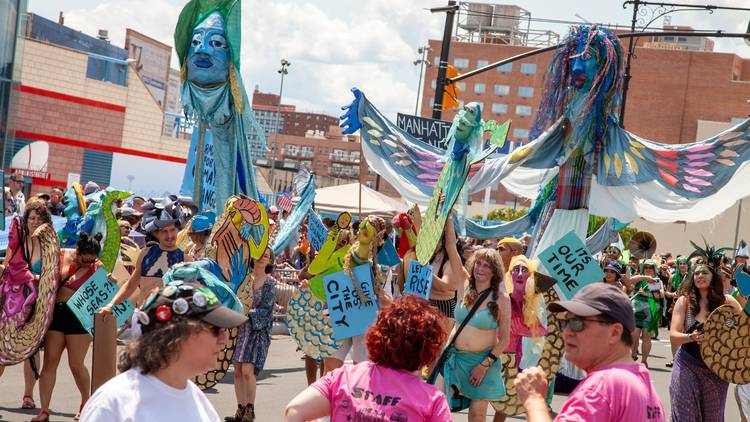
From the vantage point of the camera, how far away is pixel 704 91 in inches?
3541

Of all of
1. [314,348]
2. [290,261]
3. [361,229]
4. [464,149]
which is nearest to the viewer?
[361,229]

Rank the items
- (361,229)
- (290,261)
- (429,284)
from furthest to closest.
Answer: (290,261) → (361,229) → (429,284)

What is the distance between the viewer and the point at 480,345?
809cm

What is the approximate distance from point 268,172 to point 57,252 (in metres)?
83.0

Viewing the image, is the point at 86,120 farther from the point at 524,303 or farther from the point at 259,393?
the point at 524,303

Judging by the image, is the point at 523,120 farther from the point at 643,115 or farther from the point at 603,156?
the point at 603,156

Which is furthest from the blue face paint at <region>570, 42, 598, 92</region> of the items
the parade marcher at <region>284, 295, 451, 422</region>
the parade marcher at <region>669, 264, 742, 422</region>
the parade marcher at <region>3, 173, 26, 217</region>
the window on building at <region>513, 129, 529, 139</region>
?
the window on building at <region>513, 129, 529, 139</region>

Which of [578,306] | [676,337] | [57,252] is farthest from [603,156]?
[578,306]

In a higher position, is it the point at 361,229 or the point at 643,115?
the point at 643,115

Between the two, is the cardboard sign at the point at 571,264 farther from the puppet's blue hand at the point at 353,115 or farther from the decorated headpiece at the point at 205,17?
the decorated headpiece at the point at 205,17

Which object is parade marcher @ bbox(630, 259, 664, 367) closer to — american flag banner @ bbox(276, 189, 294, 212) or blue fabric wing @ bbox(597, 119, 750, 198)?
blue fabric wing @ bbox(597, 119, 750, 198)

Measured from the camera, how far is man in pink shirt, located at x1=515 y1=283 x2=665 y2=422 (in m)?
3.96

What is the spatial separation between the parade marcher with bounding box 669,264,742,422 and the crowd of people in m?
0.01

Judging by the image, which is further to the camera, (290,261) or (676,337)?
(290,261)
